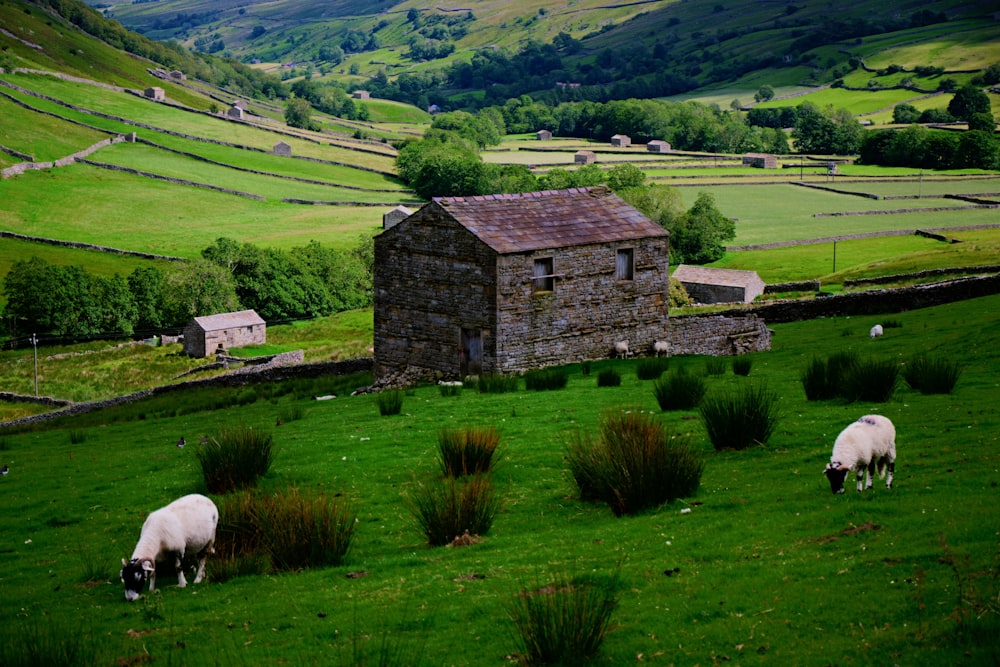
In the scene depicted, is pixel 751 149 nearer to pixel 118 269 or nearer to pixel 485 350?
pixel 118 269

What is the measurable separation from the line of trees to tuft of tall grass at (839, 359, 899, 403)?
67432mm

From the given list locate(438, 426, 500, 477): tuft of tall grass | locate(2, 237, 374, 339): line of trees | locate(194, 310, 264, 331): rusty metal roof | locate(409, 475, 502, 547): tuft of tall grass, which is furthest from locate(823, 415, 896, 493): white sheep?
locate(2, 237, 374, 339): line of trees

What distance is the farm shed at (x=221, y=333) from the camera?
7231cm

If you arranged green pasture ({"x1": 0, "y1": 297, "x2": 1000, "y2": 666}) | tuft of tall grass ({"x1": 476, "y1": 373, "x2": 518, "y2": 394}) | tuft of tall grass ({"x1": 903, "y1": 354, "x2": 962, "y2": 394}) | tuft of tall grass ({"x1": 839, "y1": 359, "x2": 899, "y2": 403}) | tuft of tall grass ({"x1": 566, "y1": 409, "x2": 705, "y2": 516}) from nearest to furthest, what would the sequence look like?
1. green pasture ({"x1": 0, "y1": 297, "x2": 1000, "y2": 666})
2. tuft of tall grass ({"x1": 566, "y1": 409, "x2": 705, "y2": 516})
3. tuft of tall grass ({"x1": 839, "y1": 359, "x2": 899, "y2": 403})
4. tuft of tall grass ({"x1": 903, "y1": 354, "x2": 962, "y2": 394})
5. tuft of tall grass ({"x1": 476, "y1": 373, "x2": 518, "y2": 394})

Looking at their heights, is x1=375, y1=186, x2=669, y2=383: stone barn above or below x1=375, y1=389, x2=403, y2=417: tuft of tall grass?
above

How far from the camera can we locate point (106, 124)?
5940 inches

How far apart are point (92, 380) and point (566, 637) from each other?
61229 mm

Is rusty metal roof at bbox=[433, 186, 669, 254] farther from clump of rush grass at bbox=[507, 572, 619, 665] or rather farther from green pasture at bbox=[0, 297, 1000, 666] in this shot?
clump of rush grass at bbox=[507, 572, 619, 665]

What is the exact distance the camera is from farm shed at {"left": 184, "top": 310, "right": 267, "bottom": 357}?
72312 millimetres

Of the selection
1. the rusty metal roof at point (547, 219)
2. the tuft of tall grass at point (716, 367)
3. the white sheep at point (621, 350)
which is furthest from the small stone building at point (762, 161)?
the tuft of tall grass at point (716, 367)

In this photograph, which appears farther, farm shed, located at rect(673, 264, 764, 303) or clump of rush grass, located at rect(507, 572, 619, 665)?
farm shed, located at rect(673, 264, 764, 303)

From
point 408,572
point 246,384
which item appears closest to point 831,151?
point 246,384

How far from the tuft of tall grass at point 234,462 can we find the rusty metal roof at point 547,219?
15631 mm

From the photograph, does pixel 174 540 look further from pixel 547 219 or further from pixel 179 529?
pixel 547 219
